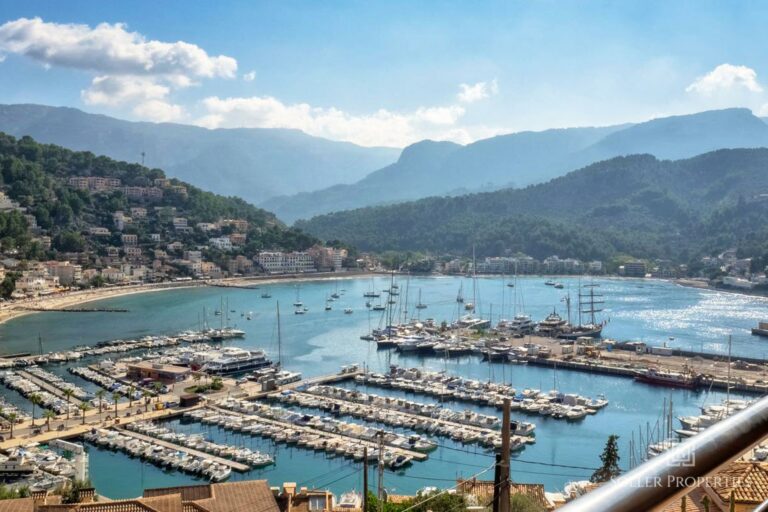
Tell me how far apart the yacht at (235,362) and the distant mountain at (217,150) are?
105 m

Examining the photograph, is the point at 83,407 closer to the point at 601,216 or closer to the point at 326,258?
the point at 326,258

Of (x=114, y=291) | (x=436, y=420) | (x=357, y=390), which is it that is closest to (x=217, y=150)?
(x=114, y=291)

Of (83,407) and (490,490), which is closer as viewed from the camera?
(490,490)

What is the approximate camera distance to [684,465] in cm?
38

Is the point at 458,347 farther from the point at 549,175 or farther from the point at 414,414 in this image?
the point at 549,175

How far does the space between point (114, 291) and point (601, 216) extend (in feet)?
126

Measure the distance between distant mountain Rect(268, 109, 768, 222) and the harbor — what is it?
79.5 m

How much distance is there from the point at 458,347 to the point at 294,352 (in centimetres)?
392

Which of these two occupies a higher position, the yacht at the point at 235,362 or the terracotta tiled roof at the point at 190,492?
the terracotta tiled roof at the point at 190,492

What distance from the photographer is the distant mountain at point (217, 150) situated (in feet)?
373

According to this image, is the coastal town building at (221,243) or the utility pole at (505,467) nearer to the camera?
the utility pole at (505,467)

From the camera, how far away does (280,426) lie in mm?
10266

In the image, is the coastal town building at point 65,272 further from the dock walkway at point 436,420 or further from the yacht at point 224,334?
the dock walkway at point 436,420

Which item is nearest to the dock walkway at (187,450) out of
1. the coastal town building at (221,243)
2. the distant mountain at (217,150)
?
the coastal town building at (221,243)
